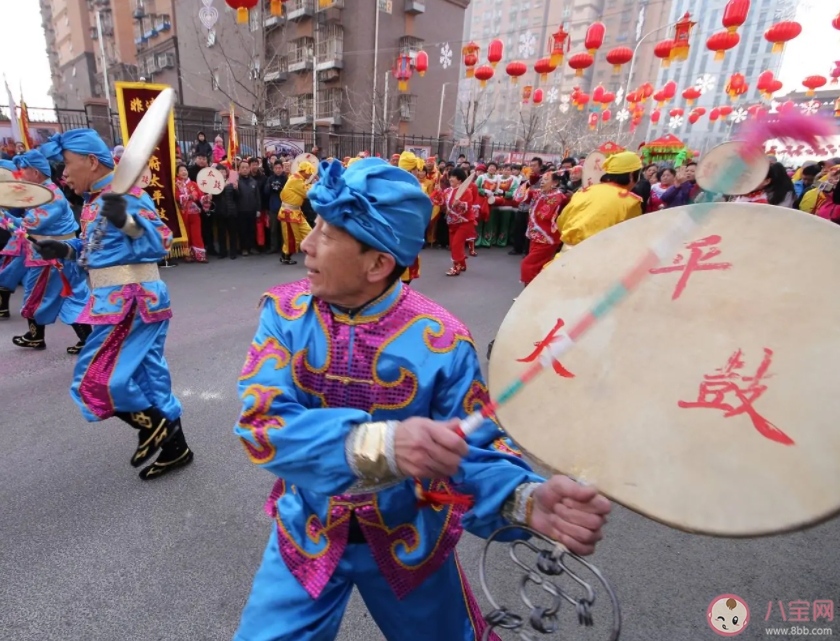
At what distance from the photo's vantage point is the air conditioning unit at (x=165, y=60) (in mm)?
30734

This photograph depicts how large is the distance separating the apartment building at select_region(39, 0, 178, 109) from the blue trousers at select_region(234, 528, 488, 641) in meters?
35.6

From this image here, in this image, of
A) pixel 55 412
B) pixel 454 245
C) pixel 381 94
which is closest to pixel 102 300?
pixel 55 412

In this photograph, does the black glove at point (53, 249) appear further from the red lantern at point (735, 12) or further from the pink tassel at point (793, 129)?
the red lantern at point (735, 12)

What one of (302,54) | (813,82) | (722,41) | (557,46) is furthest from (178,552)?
(302,54)

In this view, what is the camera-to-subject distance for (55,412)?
11.0ft

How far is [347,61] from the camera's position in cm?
2511

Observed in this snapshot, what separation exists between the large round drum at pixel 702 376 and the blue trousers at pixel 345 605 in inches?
24.0

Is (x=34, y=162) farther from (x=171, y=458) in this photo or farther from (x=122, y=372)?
(x=171, y=458)

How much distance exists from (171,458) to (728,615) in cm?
287

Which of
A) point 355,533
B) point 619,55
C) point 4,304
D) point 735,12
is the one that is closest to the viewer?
point 355,533

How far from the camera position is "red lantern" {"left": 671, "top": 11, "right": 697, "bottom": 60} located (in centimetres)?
999

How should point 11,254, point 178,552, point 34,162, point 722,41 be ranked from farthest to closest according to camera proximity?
point 722,41
point 11,254
point 34,162
point 178,552

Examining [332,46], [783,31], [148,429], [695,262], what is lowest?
[148,429]

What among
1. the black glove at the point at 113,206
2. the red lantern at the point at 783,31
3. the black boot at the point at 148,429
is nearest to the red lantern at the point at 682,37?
the red lantern at the point at 783,31
